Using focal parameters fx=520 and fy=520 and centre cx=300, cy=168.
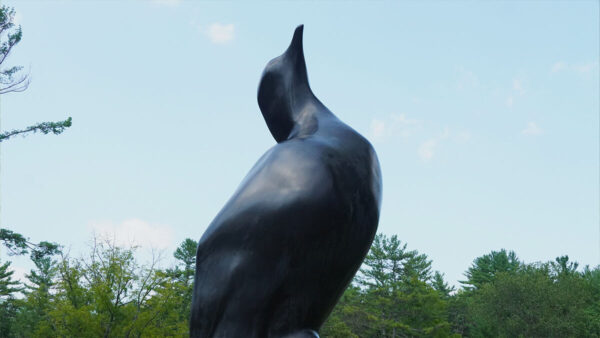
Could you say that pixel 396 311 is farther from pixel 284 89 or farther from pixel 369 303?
pixel 284 89

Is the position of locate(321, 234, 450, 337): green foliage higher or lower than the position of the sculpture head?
higher

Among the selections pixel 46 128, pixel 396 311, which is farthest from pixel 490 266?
pixel 46 128

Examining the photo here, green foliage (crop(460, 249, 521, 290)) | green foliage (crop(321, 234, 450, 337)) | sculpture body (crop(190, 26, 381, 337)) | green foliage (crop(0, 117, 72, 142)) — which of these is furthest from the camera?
green foliage (crop(460, 249, 521, 290))

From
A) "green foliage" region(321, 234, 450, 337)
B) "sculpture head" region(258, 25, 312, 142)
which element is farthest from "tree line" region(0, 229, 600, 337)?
"sculpture head" region(258, 25, 312, 142)

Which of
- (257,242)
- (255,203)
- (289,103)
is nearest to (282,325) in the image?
(257,242)

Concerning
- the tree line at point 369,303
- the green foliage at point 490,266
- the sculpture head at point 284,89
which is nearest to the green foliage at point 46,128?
the tree line at point 369,303

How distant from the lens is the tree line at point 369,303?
1791cm

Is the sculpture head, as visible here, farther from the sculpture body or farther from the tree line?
the tree line

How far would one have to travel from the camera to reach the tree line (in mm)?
17906

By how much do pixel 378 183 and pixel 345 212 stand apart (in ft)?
1.75

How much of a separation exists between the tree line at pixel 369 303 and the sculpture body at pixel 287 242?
15677 millimetres

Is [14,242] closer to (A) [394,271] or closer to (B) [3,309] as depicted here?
(A) [394,271]

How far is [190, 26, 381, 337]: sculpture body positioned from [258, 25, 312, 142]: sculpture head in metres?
0.60

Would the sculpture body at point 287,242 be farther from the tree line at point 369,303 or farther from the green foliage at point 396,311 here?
the green foliage at point 396,311
